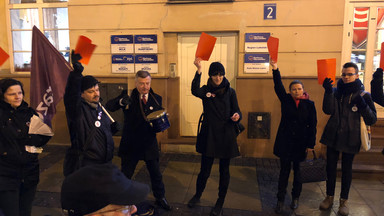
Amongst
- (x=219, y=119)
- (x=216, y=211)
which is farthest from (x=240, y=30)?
(x=216, y=211)

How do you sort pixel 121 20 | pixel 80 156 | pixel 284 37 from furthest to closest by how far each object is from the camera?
1. pixel 121 20
2. pixel 284 37
3. pixel 80 156

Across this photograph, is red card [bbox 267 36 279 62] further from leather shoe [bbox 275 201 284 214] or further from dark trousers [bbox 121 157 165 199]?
dark trousers [bbox 121 157 165 199]

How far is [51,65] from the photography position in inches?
148

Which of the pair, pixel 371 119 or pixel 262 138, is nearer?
pixel 371 119

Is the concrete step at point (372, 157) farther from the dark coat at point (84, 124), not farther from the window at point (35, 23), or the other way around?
the window at point (35, 23)

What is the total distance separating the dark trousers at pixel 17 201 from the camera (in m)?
2.70

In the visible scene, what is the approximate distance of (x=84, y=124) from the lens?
9.59 ft

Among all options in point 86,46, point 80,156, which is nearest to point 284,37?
point 86,46

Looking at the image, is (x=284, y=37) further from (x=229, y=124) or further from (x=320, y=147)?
(x=229, y=124)

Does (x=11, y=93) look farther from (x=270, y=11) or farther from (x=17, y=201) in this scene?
(x=270, y=11)

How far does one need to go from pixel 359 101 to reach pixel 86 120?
3540 mm

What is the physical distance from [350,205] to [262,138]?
2335 millimetres

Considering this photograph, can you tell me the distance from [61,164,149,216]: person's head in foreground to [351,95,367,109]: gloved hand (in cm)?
354

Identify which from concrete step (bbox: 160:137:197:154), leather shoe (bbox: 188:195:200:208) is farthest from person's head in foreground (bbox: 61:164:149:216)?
concrete step (bbox: 160:137:197:154)
